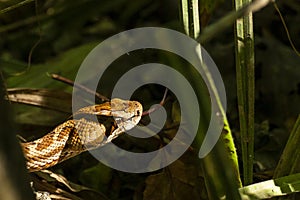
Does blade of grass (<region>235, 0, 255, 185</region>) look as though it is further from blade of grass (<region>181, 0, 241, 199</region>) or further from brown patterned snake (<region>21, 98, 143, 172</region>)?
brown patterned snake (<region>21, 98, 143, 172</region>)

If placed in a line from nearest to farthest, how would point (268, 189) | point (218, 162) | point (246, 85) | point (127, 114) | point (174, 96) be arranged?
point (218, 162) → point (268, 189) → point (246, 85) → point (127, 114) → point (174, 96)

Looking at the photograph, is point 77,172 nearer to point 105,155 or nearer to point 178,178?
point 105,155

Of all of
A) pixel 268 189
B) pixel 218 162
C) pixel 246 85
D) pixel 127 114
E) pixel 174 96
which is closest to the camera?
pixel 218 162

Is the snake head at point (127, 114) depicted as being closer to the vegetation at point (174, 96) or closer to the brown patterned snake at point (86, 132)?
the brown patterned snake at point (86, 132)

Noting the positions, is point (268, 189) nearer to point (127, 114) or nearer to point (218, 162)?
point (218, 162)

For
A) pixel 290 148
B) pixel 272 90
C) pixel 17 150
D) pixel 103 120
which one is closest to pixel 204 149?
pixel 290 148

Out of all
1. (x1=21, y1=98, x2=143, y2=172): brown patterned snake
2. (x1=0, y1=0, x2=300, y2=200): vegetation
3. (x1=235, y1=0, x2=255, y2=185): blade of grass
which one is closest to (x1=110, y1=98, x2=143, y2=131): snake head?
(x1=21, y1=98, x2=143, y2=172): brown patterned snake

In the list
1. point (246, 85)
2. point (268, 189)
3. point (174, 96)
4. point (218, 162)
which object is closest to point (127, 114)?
point (174, 96)
